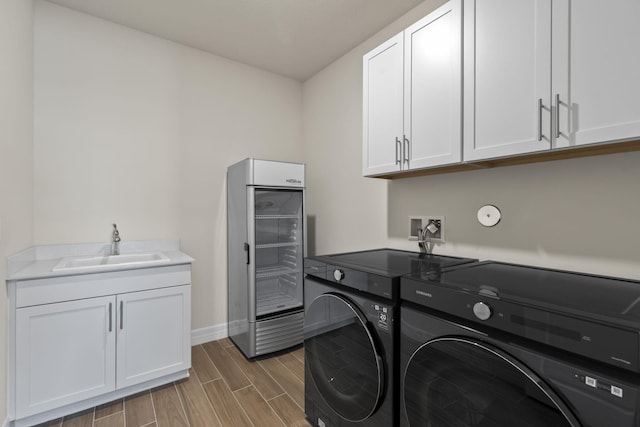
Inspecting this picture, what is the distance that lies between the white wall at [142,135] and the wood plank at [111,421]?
98 centimetres

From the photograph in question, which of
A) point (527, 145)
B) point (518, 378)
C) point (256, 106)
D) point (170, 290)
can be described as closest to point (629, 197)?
point (527, 145)

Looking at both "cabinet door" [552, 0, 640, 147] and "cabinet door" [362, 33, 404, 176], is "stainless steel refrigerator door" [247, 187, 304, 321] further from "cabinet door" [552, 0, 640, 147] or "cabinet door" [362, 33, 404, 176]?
"cabinet door" [552, 0, 640, 147]

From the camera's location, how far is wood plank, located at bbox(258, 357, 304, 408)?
2.03 m

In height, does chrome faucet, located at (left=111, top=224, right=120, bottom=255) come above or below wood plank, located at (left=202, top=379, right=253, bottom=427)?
above

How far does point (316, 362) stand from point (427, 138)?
1.38 m

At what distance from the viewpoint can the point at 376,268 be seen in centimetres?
149

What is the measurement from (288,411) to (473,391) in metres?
1.28

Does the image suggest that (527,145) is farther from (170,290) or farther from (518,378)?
(170,290)

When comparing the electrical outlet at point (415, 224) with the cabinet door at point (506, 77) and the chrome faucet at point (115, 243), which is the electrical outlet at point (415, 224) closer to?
the cabinet door at point (506, 77)

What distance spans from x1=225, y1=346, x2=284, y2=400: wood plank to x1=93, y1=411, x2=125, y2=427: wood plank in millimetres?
797

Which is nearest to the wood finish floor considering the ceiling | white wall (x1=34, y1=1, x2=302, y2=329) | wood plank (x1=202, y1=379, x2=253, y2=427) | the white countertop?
wood plank (x1=202, y1=379, x2=253, y2=427)

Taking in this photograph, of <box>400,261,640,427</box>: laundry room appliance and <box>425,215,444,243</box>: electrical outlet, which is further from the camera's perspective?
<box>425,215,444,243</box>: electrical outlet

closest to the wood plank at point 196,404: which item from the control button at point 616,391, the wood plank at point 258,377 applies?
the wood plank at point 258,377

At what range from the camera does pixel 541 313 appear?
873mm
